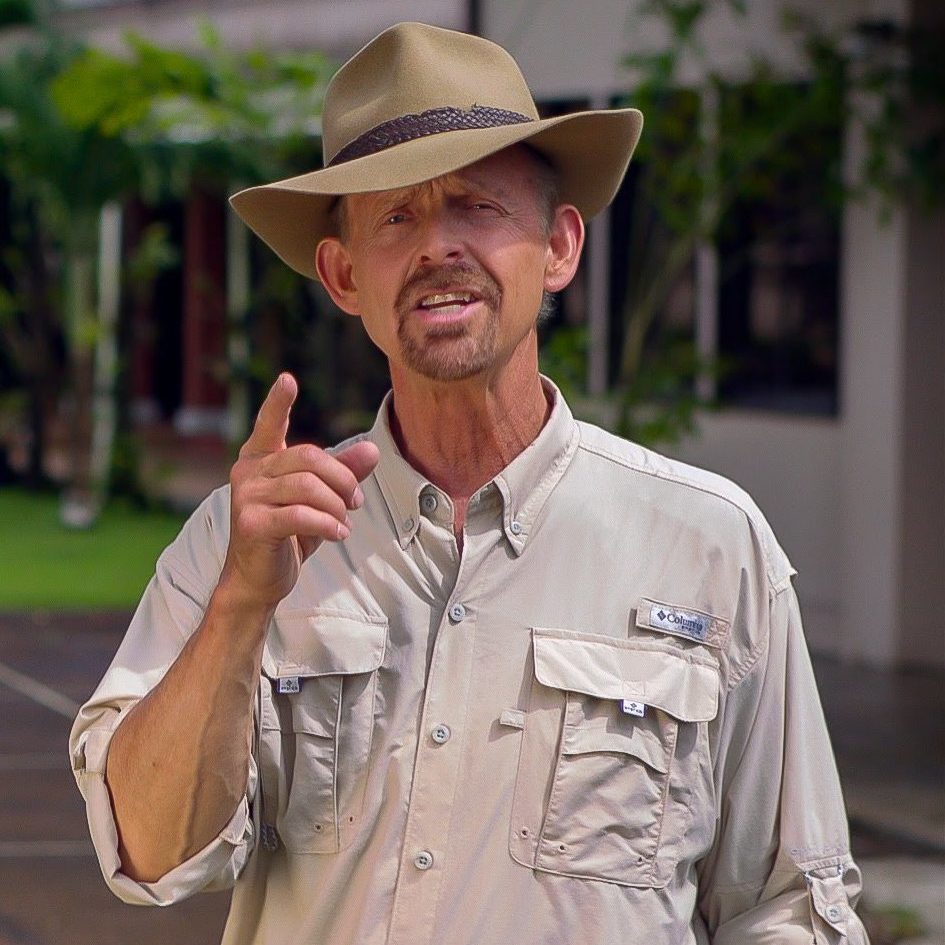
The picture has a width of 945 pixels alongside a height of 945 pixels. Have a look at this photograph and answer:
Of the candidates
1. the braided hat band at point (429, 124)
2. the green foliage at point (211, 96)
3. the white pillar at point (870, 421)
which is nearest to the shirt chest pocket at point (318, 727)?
the braided hat band at point (429, 124)

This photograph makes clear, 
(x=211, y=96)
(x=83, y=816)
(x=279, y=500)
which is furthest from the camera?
(x=211, y=96)

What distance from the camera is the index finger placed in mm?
2105

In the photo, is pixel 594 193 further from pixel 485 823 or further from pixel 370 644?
pixel 485 823

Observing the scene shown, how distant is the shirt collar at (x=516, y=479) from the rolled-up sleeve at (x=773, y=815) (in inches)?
12.5

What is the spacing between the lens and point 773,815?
243 cm

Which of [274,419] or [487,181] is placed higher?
[487,181]

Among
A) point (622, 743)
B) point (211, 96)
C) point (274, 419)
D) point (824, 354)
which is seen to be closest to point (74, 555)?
point (211, 96)

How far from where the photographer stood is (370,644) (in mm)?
2357

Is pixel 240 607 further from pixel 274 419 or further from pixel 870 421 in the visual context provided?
pixel 870 421

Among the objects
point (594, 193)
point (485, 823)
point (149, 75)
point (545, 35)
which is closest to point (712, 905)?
point (485, 823)

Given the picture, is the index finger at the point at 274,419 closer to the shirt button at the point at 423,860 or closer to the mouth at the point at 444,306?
the mouth at the point at 444,306

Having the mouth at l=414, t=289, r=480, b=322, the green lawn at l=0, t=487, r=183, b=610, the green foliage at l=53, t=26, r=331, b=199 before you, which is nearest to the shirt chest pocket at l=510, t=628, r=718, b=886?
the mouth at l=414, t=289, r=480, b=322

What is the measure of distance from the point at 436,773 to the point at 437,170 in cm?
70

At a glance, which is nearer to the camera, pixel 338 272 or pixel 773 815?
pixel 773 815
